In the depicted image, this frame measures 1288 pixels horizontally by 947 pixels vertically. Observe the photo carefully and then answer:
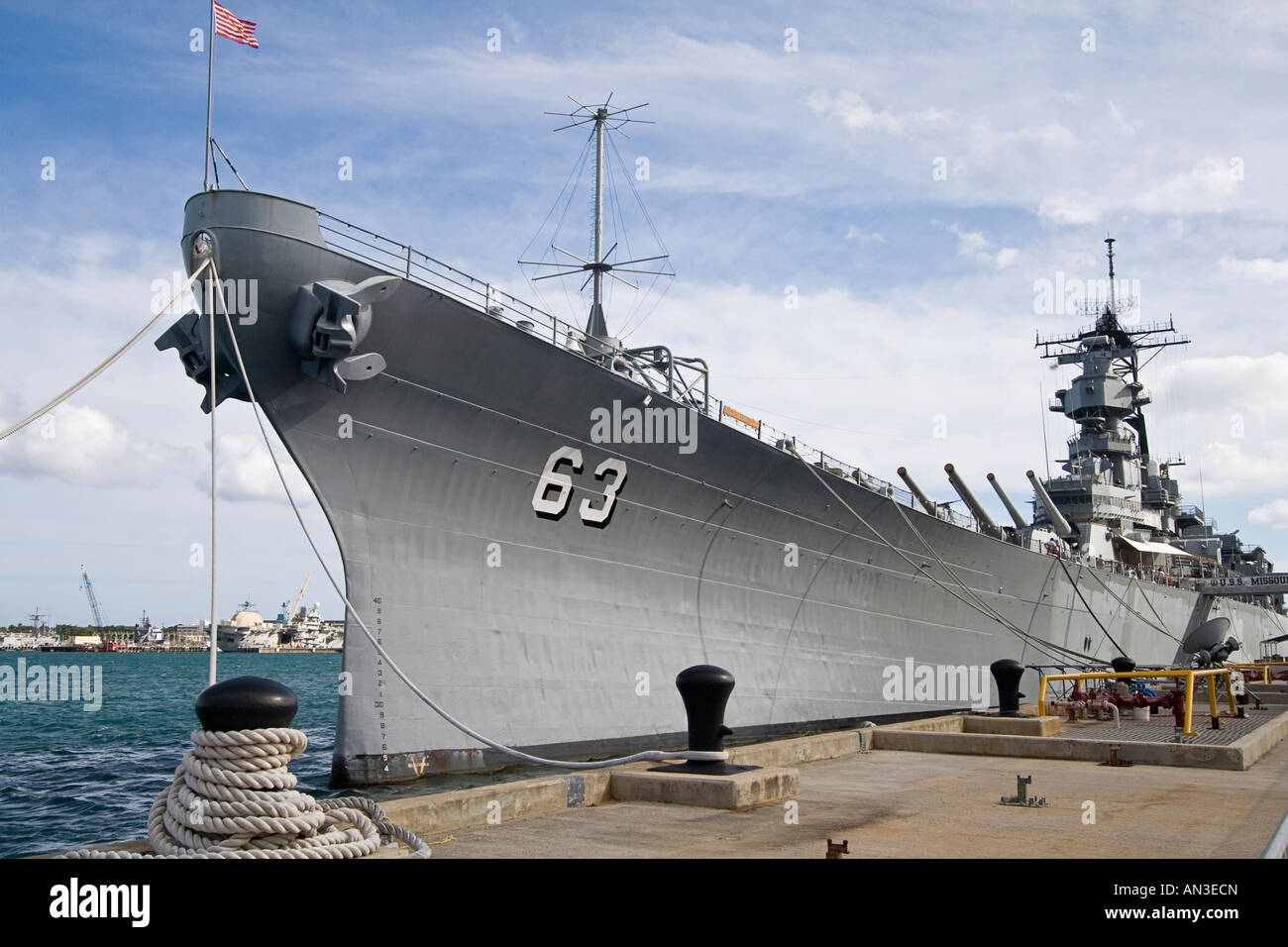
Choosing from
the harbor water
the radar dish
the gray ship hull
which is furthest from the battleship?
the radar dish

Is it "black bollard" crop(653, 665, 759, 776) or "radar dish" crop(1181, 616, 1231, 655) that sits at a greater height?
"black bollard" crop(653, 665, 759, 776)

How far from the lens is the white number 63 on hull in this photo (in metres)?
12.6

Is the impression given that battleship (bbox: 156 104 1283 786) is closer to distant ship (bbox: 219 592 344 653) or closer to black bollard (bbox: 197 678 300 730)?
black bollard (bbox: 197 678 300 730)

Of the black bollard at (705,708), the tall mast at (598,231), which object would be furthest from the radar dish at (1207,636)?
the black bollard at (705,708)

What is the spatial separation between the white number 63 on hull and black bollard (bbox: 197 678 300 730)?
8.50 meters

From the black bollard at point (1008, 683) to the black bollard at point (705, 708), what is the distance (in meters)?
4.67

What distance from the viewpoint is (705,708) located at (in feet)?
20.2

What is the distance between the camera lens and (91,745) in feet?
71.9

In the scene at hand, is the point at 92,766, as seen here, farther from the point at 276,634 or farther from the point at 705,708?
the point at 276,634

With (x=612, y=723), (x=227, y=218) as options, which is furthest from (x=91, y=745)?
(x=227, y=218)

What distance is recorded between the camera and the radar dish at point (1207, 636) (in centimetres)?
3166

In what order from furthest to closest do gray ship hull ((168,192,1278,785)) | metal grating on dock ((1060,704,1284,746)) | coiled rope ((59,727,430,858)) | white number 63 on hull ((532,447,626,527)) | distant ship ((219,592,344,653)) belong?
distant ship ((219,592,344,653)) → white number 63 on hull ((532,447,626,527)) → gray ship hull ((168,192,1278,785)) → metal grating on dock ((1060,704,1284,746)) → coiled rope ((59,727,430,858))
